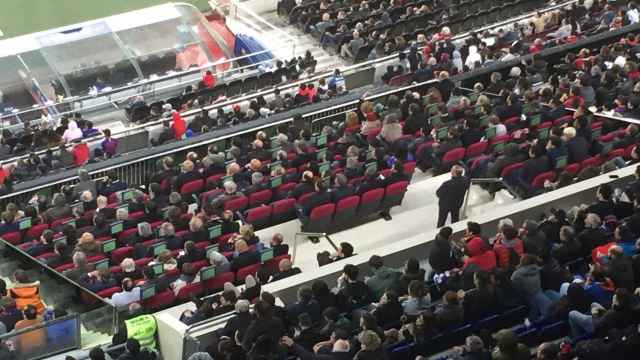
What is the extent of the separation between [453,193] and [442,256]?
2.21 meters

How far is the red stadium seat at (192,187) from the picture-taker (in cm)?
1752

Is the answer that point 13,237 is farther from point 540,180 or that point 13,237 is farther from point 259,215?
point 540,180

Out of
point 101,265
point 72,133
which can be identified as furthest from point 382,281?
point 72,133

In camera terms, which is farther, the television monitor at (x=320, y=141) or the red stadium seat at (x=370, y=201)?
the television monitor at (x=320, y=141)

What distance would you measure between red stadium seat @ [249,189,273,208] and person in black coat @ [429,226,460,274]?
3.58 meters

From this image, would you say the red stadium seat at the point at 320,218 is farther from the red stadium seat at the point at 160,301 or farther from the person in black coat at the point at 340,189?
the red stadium seat at the point at 160,301

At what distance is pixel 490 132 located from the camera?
59.1 ft

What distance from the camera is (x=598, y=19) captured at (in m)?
24.4

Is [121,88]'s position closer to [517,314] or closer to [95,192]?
[95,192]

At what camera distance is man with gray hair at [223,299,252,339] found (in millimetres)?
12586

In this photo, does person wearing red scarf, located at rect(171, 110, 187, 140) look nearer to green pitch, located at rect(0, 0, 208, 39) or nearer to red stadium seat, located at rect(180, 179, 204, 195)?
red stadium seat, located at rect(180, 179, 204, 195)

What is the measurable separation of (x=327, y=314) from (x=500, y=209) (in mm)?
3865

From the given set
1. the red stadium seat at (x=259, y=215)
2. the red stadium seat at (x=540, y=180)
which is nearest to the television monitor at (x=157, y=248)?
the red stadium seat at (x=259, y=215)

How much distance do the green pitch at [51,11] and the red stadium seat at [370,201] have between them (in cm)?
1442
